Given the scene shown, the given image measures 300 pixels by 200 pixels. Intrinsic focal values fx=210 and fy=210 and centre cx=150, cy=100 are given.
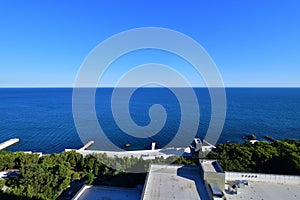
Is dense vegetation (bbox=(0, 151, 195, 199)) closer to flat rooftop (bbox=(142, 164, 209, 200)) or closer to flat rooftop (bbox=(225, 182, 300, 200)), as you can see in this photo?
flat rooftop (bbox=(142, 164, 209, 200))

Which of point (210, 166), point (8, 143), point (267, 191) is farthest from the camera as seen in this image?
point (8, 143)

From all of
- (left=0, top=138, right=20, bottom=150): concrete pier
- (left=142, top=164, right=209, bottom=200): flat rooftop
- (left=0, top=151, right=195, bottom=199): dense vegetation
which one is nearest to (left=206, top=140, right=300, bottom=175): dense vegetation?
(left=0, top=151, right=195, bottom=199): dense vegetation

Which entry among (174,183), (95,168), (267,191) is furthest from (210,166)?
(95,168)

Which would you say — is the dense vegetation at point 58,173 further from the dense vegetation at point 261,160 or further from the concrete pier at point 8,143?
the concrete pier at point 8,143

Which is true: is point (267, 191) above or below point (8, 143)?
above

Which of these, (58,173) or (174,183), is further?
(58,173)

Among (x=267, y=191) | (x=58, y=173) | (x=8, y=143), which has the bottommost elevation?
(x=8, y=143)

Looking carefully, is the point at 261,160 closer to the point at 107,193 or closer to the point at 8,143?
the point at 107,193
